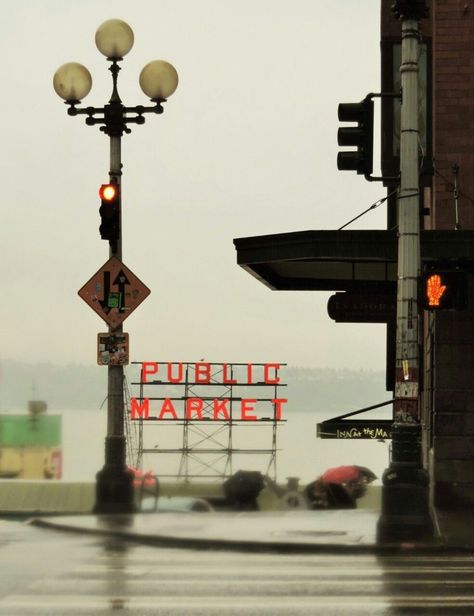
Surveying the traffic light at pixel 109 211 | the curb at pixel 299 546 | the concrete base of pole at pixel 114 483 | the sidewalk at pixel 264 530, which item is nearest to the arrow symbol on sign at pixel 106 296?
the traffic light at pixel 109 211

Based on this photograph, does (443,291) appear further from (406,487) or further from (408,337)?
(406,487)

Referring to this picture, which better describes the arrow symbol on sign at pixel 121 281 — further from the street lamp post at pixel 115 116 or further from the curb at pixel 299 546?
the curb at pixel 299 546

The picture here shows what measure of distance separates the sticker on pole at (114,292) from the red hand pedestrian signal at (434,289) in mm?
6181

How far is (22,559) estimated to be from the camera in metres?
18.8

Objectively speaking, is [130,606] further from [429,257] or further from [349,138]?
[429,257]

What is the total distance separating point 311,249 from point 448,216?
3101mm

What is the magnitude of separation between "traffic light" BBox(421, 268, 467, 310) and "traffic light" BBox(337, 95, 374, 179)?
185 centimetres

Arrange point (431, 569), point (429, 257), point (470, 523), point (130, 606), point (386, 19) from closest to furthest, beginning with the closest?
point (130, 606)
point (431, 569)
point (470, 523)
point (429, 257)
point (386, 19)

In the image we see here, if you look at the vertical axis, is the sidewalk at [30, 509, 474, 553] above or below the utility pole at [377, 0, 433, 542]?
below

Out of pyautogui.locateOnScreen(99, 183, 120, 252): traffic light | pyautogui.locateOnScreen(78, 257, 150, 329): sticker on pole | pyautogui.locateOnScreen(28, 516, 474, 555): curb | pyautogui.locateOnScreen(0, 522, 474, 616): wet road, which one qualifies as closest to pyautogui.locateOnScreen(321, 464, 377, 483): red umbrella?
pyautogui.locateOnScreen(78, 257, 150, 329): sticker on pole

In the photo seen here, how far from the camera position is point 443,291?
21.9 metres

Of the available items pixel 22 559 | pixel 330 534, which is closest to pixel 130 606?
pixel 22 559

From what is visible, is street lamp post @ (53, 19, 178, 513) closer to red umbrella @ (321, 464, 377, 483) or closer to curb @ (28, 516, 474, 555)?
curb @ (28, 516, 474, 555)

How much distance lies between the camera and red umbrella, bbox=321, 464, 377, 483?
1803 inches
